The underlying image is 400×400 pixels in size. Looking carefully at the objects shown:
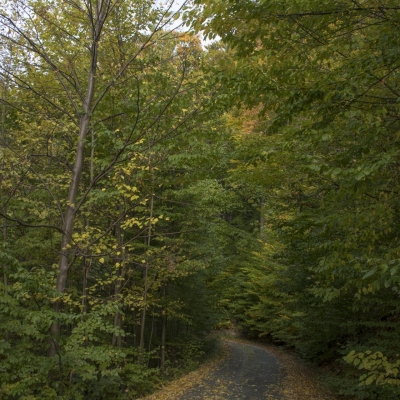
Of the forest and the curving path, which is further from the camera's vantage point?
the curving path

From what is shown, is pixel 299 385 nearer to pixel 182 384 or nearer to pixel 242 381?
pixel 242 381

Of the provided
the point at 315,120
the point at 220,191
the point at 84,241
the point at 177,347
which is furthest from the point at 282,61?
the point at 177,347

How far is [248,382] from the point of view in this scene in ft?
38.6

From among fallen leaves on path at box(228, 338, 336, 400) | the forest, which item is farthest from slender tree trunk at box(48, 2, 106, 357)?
fallen leaves on path at box(228, 338, 336, 400)

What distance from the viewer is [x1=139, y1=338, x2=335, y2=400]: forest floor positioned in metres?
9.94

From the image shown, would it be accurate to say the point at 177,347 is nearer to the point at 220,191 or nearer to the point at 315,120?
the point at 220,191

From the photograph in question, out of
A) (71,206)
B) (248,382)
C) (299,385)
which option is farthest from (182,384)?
(71,206)

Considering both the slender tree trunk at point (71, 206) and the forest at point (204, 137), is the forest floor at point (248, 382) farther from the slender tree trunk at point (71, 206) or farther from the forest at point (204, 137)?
the slender tree trunk at point (71, 206)

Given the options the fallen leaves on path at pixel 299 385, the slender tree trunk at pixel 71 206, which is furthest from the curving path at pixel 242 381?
the slender tree trunk at pixel 71 206

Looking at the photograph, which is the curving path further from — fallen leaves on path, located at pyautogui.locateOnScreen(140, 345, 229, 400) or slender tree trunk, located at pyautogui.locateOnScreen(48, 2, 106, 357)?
slender tree trunk, located at pyautogui.locateOnScreen(48, 2, 106, 357)

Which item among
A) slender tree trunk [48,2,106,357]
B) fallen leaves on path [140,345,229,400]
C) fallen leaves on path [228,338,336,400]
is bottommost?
fallen leaves on path [140,345,229,400]

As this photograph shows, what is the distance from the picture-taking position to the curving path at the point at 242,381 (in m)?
9.93

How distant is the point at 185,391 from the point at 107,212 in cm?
530

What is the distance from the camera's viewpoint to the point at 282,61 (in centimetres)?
477
